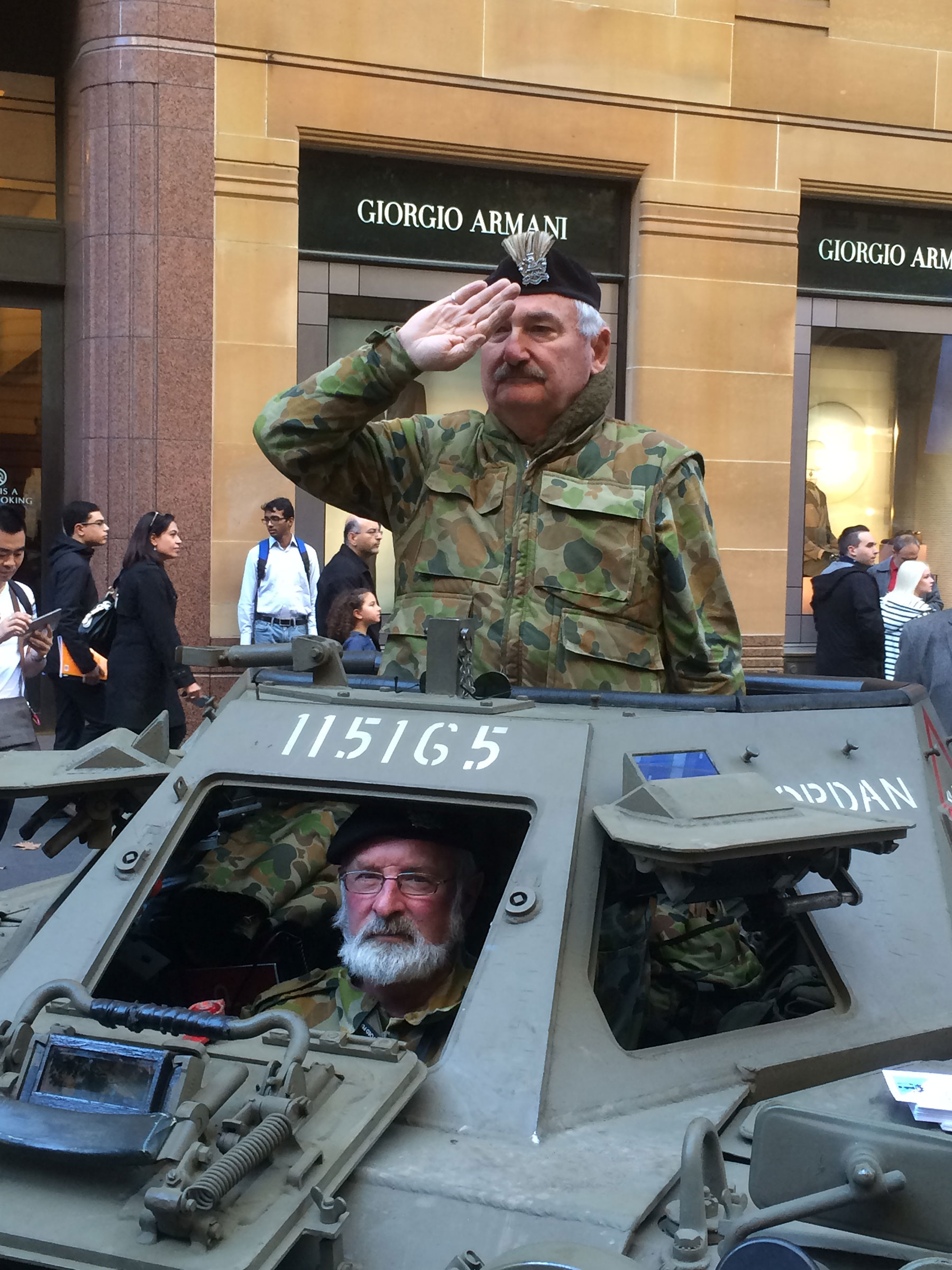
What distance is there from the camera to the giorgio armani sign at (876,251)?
38.2ft

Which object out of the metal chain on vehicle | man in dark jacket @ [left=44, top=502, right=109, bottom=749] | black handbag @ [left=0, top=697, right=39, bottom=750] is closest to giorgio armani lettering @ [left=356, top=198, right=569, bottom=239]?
man in dark jacket @ [left=44, top=502, right=109, bottom=749]

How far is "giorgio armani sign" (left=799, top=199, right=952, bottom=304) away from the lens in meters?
11.6

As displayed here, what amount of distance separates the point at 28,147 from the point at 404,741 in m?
8.91

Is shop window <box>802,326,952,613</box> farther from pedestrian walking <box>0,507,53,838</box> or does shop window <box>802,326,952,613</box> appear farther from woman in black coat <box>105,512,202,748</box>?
pedestrian walking <box>0,507,53,838</box>

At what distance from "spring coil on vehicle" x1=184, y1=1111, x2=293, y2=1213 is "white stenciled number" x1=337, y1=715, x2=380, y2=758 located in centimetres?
104

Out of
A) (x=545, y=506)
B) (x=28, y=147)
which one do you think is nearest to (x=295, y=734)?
(x=545, y=506)

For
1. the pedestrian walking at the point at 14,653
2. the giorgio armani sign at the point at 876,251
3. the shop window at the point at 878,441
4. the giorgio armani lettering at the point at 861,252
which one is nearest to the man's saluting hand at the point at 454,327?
the pedestrian walking at the point at 14,653

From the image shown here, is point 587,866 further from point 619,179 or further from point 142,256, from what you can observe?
point 619,179

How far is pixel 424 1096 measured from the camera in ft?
8.26

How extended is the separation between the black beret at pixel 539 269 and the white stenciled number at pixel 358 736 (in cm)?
116

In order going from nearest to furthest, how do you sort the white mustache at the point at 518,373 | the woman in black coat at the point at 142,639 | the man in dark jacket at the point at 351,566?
1. the white mustache at the point at 518,373
2. the woman in black coat at the point at 142,639
3. the man in dark jacket at the point at 351,566

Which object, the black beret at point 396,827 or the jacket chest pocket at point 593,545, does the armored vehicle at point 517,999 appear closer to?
the black beret at point 396,827

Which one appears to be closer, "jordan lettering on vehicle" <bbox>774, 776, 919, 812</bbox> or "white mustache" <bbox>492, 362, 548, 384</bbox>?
"jordan lettering on vehicle" <bbox>774, 776, 919, 812</bbox>

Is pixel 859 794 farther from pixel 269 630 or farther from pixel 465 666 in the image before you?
pixel 269 630
